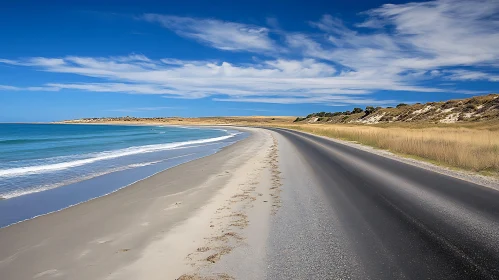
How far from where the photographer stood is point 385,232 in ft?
19.4

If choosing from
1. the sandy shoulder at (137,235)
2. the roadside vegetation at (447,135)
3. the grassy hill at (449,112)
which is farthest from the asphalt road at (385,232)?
the grassy hill at (449,112)

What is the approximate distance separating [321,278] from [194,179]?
30.3 feet

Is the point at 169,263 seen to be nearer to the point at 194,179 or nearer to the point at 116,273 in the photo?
the point at 116,273

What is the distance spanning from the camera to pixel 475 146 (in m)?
18.0

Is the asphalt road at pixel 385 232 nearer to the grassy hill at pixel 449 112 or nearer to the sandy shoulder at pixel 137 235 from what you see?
the sandy shoulder at pixel 137 235

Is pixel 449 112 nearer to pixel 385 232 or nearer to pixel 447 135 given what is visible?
pixel 447 135

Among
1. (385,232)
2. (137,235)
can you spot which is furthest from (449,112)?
(137,235)

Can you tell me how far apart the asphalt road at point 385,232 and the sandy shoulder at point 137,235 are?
903 mm

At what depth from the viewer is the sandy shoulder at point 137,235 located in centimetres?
479

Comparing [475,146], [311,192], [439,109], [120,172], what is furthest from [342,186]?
[439,109]

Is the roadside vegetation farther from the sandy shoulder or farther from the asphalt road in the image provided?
the sandy shoulder

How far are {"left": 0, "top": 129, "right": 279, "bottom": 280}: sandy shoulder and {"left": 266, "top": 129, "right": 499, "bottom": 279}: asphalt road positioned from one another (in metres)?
0.90

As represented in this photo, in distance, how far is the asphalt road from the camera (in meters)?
4.45

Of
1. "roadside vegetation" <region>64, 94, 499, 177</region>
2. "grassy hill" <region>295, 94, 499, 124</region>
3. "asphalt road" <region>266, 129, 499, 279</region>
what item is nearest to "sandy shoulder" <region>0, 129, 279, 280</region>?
"asphalt road" <region>266, 129, 499, 279</region>
